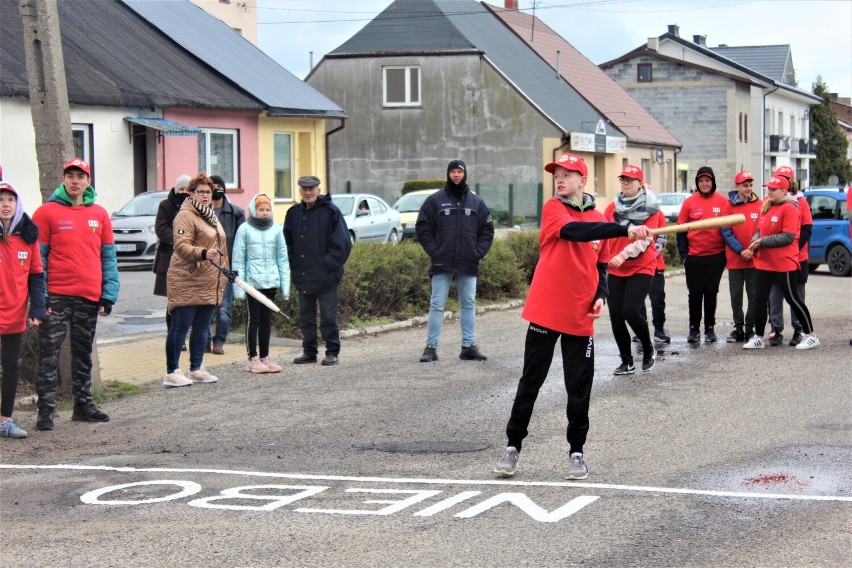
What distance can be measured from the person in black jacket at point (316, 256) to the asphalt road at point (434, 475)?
566 millimetres

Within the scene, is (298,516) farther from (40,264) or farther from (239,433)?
(40,264)

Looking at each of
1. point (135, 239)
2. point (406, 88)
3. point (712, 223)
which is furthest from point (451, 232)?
point (406, 88)

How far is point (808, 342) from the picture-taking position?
45.4ft

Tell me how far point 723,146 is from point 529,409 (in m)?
63.0

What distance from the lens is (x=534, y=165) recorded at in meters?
45.6

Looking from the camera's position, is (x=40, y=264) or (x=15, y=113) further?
(x=15, y=113)

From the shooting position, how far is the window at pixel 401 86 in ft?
156

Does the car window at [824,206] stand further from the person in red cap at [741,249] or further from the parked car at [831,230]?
the person in red cap at [741,249]

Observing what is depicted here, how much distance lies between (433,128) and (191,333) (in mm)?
36511

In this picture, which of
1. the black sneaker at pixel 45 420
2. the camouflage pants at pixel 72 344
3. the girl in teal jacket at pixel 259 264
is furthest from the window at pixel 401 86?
the black sneaker at pixel 45 420

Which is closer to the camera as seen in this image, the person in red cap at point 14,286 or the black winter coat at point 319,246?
the person in red cap at point 14,286

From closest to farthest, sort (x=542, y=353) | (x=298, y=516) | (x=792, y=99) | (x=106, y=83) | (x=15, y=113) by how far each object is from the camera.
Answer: (x=298, y=516) < (x=542, y=353) < (x=15, y=113) < (x=106, y=83) < (x=792, y=99)

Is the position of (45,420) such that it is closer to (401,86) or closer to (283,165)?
(283,165)

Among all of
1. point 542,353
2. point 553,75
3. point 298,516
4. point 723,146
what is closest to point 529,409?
point 542,353
